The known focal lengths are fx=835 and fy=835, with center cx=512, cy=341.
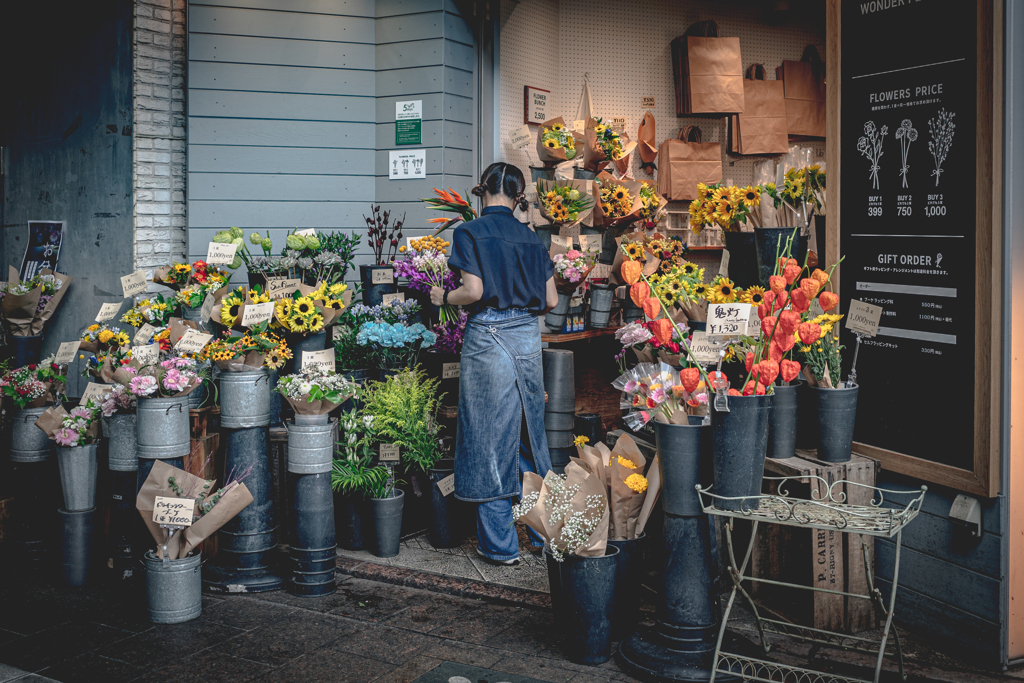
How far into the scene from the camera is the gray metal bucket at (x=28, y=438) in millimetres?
4211

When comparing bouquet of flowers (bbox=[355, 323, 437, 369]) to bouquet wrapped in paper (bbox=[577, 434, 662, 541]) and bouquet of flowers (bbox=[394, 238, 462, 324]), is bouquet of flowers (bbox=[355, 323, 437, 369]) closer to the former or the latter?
bouquet of flowers (bbox=[394, 238, 462, 324])

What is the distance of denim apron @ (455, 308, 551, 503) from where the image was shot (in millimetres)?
3816

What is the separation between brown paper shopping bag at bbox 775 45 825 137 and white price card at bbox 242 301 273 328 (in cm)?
445

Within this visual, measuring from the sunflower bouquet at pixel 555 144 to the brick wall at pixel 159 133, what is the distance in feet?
7.68

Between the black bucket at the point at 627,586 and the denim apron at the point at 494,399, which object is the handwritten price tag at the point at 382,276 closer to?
the denim apron at the point at 494,399

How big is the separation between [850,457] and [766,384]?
0.83 m

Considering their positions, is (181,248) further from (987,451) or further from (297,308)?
(987,451)

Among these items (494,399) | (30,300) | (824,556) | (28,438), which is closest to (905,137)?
(824,556)

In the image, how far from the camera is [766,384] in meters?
2.72

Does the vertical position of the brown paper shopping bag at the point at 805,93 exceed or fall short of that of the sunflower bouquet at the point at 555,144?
it exceeds it

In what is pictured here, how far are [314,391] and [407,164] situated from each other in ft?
7.06

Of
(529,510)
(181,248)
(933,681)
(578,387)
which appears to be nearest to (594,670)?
(529,510)

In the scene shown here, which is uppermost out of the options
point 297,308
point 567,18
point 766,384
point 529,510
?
point 567,18

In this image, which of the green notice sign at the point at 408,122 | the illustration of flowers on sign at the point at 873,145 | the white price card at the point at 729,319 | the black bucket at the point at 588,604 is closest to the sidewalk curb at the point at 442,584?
the black bucket at the point at 588,604
